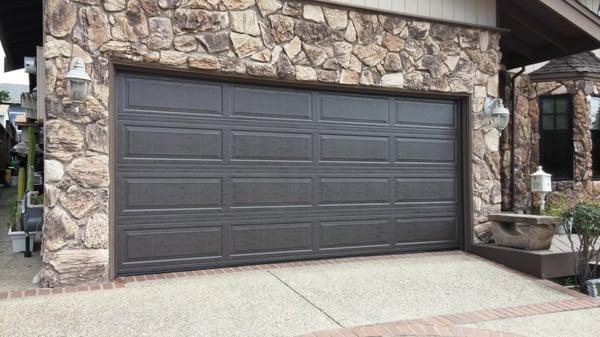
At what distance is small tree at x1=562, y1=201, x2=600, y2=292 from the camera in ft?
17.1

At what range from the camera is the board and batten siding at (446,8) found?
21.3 ft

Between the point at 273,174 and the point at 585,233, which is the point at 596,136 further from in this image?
the point at 273,174

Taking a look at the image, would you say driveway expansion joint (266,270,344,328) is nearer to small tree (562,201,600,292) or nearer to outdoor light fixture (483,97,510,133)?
small tree (562,201,600,292)

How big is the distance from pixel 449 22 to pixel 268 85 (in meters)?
2.90

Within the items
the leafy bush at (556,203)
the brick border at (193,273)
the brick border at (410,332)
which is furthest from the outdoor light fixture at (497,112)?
the brick border at (410,332)

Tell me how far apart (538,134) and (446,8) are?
3.96 metres

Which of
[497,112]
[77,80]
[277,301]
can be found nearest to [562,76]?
[497,112]

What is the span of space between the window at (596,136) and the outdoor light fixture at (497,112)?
403cm

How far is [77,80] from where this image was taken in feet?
15.4

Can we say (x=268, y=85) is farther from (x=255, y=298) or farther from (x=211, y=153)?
(x=255, y=298)

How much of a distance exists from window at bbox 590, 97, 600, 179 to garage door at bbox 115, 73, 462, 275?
4462mm

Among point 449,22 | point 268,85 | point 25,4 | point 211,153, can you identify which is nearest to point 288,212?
point 211,153

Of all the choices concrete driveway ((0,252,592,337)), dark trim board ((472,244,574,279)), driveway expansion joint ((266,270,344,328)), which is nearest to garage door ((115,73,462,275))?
concrete driveway ((0,252,592,337))

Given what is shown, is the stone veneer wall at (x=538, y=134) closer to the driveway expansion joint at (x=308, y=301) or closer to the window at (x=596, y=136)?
the window at (x=596, y=136)
